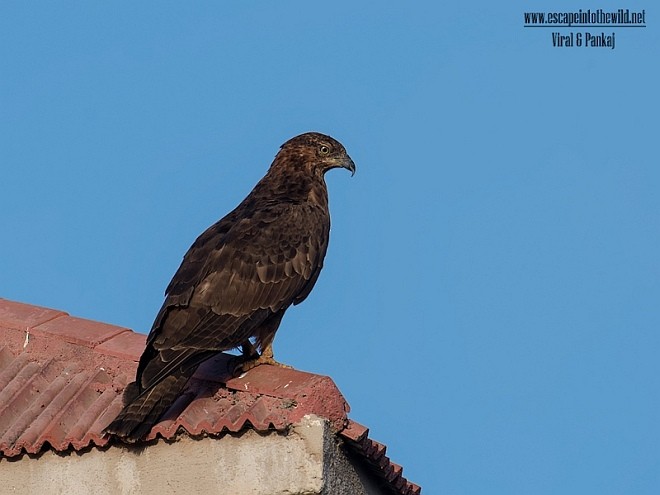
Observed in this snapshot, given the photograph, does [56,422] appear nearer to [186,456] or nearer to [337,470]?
[186,456]

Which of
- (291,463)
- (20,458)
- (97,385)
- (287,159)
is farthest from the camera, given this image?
(287,159)

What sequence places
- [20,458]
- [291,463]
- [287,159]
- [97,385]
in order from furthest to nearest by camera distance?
[287,159] < [97,385] < [20,458] < [291,463]

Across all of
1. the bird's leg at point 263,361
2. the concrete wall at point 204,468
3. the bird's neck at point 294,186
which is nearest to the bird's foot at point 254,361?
the bird's leg at point 263,361

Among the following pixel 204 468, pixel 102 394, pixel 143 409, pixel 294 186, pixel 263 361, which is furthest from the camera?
pixel 294 186

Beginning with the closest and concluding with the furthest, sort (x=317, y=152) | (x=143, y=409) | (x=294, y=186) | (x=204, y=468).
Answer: (x=204, y=468)
(x=143, y=409)
(x=294, y=186)
(x=317, y=152)

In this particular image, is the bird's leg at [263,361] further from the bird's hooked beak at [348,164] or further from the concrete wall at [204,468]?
A: the bird's hooked beak at [348,164]

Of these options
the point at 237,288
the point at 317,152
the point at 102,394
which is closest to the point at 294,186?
the point at 317,152

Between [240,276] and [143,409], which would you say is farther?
[240,276]

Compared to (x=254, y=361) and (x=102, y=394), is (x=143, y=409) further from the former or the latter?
(x=254, y=361)

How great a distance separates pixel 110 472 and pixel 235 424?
735 mm

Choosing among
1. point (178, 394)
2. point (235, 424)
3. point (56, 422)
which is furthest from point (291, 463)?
point (56, 422)

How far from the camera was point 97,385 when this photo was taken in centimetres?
801

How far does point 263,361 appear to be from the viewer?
27.1ft

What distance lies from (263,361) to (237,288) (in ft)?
1.60
